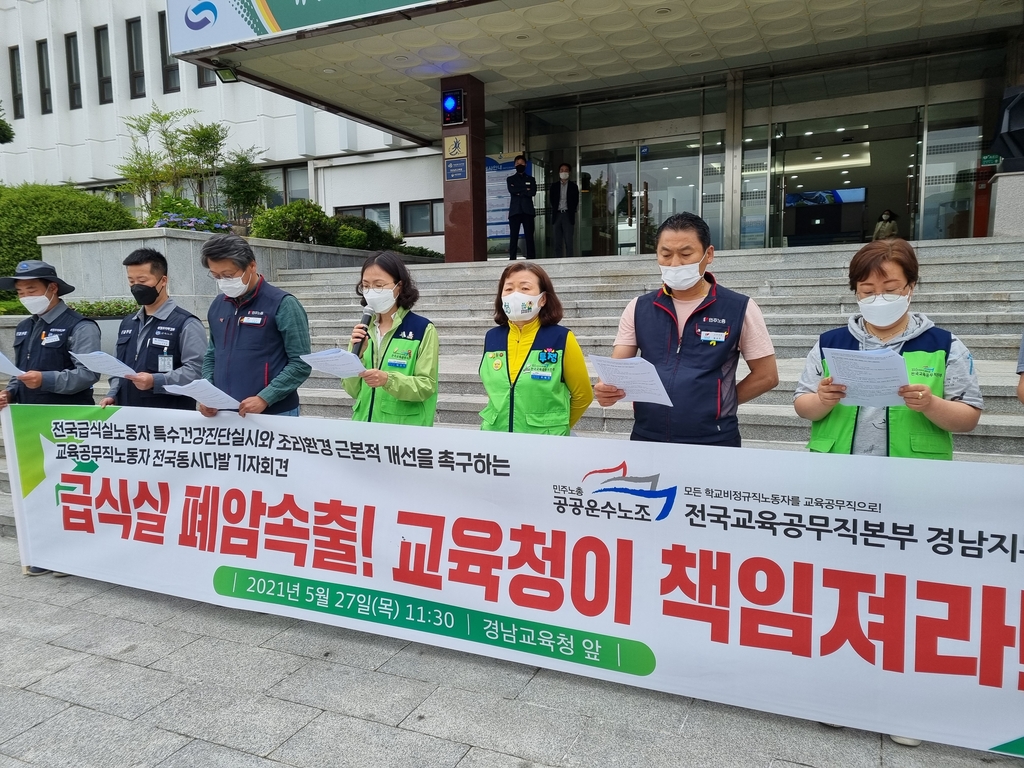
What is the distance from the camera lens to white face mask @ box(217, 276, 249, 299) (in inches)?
131

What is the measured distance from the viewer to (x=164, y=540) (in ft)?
10.6

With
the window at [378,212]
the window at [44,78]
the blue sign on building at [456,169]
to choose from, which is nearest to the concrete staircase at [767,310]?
the blue sign on building at [456,169]

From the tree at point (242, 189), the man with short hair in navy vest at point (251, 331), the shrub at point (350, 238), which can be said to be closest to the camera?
the man with short hair in navy vest at point (251, 331)

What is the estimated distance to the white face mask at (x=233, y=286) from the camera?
3.32 meters

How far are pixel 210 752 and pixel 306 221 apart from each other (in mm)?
9800

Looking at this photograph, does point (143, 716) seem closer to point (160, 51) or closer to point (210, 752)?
point (210, 752)

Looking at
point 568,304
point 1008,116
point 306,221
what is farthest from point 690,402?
point 306,221

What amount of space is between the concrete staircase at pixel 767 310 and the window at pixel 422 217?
752cm

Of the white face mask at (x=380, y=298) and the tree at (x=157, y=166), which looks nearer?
the white face mask at (x=380, y=298)

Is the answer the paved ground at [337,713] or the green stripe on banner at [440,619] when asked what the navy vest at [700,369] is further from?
the paved ground at [337,713]

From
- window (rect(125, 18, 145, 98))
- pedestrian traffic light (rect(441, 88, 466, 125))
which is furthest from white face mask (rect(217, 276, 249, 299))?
window (rect(125, 18, 145, 98))

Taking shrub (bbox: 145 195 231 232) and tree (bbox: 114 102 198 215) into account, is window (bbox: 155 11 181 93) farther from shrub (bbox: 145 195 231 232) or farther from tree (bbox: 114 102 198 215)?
shrub (bbox: 145 195 231 232)

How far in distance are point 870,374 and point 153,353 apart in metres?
3.52

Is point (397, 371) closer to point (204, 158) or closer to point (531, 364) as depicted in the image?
point (531, 364)
